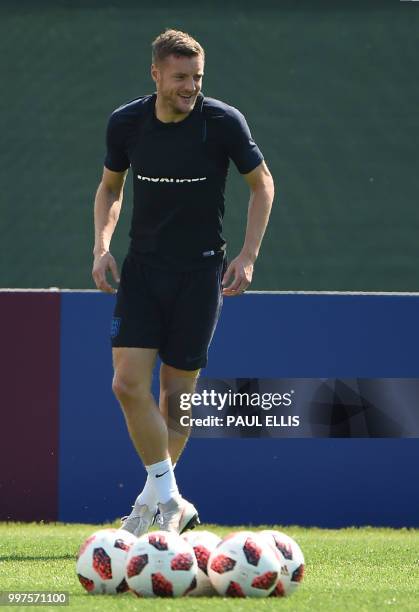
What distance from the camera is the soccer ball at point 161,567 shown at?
16.4 ft

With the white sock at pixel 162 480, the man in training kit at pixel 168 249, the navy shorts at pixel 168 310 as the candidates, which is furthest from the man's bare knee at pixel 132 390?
the white sock at pixel 162 480

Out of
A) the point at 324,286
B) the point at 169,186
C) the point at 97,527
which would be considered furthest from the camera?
the point at 324,286

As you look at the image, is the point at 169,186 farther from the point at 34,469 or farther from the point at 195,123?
the point at 34,469

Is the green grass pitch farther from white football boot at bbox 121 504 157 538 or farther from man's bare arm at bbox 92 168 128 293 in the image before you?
man's bare arm at bbox 92 168 128 293

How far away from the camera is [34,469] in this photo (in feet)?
29.0

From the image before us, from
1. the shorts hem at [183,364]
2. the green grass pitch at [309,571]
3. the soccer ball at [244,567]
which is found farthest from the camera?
the shorts hem at [183,364]

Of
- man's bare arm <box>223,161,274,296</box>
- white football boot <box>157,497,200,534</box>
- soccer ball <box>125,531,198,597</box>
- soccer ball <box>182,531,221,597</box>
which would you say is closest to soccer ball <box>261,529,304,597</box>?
soccer ball <box>182,531,221,597</box>

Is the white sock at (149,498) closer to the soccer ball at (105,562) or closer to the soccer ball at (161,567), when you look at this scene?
the soccer ball at (105,562)

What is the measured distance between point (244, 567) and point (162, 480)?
143 cm

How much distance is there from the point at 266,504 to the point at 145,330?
8.97 ft

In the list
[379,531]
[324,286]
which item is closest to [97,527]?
[379,531]

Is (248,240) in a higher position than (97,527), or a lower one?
higher

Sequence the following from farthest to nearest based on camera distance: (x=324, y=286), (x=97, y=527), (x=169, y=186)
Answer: (x=324, y=286), (x=97, y=527), (x=169, y=186)

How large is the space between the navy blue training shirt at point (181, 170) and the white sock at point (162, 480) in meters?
0.88
